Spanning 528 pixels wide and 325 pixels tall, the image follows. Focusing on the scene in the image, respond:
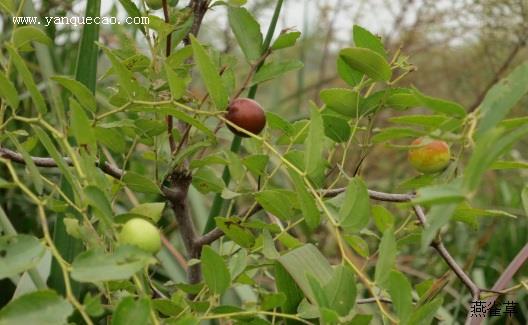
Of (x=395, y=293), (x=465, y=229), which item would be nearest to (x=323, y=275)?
(x=395, y=293)

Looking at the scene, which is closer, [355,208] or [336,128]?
[355,208]

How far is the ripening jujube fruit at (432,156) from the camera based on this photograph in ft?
1.75

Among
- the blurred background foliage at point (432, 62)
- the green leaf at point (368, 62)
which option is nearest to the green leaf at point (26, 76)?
the green leaf at point (368, 62)

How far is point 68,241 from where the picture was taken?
0.60 metres

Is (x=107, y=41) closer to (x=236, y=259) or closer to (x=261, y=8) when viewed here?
(x=261, y=8)

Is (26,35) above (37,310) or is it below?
above

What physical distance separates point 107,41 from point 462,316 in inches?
44.1

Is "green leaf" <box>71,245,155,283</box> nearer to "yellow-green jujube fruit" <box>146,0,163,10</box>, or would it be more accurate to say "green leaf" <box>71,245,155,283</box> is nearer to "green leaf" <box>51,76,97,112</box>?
"green leaf" <box>51,76,97,112</box>

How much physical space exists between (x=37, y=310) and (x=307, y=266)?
18 centimetres

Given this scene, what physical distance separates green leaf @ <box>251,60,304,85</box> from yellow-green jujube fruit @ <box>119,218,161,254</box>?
0.24 meters

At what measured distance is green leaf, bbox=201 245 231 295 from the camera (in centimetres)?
48

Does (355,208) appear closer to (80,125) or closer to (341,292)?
(341,292)

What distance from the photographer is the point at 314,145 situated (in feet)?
1.58

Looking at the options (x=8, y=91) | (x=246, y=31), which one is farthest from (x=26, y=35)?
(x=246, y=31)
